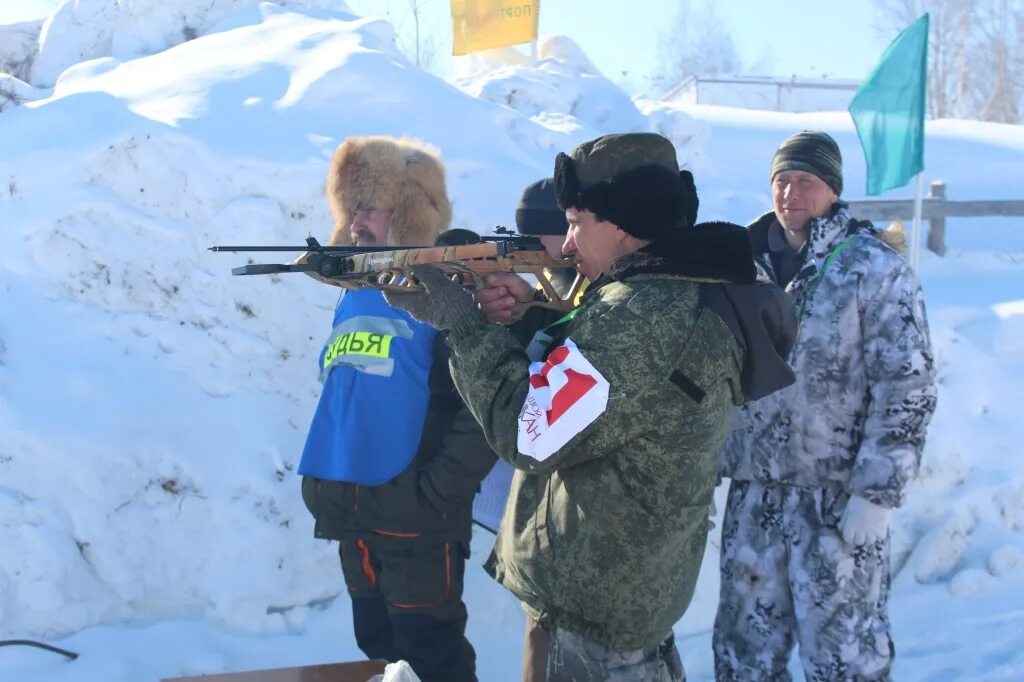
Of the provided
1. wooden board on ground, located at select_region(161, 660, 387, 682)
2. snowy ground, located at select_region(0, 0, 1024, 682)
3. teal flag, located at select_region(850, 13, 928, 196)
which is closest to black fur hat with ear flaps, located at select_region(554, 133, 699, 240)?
wooden board on ground, located at select_region(161, 660, 387, 682)

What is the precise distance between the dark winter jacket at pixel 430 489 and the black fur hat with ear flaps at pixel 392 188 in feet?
1.41

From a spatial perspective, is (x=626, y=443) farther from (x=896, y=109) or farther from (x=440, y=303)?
(x=896, y=109)

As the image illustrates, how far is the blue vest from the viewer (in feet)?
9.21

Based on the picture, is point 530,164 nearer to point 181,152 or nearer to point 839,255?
point 181,152

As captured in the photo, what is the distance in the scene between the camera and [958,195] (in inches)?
502

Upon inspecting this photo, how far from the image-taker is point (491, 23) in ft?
38.0

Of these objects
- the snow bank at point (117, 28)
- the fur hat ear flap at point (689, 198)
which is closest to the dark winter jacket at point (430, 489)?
the fur hat ear flap at point (689, 198)

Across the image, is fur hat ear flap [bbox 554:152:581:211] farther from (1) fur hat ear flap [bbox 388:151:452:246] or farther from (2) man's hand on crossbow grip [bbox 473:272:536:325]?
(1) fur hat ear flap [bbox 388:151:452:246]

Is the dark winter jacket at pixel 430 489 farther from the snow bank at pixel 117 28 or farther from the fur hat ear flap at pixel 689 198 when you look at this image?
the snow bank at pixel 117 28

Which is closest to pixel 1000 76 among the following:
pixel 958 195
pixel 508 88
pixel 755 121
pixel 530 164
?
pixel 755 121

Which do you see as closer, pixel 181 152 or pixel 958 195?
pixel 181 152

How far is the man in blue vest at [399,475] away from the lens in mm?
2793

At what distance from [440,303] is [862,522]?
57.8 inches

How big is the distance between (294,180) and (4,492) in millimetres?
2263
